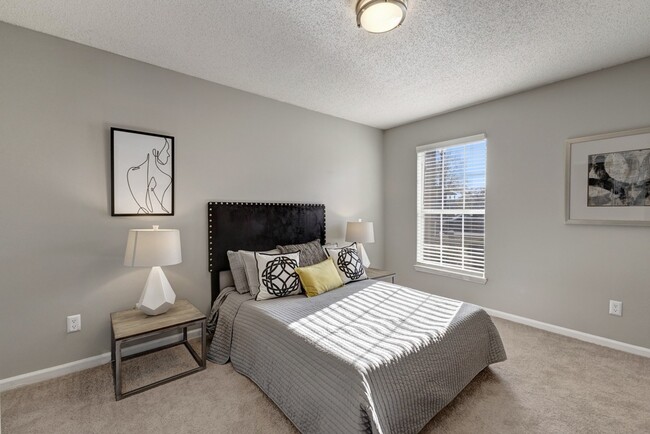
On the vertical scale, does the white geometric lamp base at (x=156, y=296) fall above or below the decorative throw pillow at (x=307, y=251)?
below

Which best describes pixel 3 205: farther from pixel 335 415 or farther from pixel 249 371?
pixel 335 415

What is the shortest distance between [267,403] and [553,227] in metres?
3.10

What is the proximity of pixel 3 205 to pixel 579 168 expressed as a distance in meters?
4.70

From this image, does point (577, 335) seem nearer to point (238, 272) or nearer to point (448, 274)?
point (448, 274)

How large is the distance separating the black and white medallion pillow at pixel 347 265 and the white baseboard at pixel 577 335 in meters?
1.71

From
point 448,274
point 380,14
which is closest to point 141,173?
point 380,14

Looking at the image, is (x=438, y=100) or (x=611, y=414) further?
(x=438, y=100)

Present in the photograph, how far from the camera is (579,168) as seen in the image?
271 centimetres

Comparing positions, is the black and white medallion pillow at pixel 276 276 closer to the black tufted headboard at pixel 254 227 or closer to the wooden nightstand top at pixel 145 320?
the black tufted headboard at pixel 254 227

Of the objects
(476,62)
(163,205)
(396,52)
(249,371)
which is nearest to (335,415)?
(249,371)

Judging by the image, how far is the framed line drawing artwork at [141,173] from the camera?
7.63ft

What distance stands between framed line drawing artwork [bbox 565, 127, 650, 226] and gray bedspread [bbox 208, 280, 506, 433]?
1560 mm

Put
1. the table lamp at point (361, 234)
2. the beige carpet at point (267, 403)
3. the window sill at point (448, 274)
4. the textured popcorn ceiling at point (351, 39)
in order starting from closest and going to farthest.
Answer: the beige carpet at point (267, 403) < the textured popcorn ceiling at point (351, 39) < the window sill at point (448, 274) < the table lamp at point (361, 234)

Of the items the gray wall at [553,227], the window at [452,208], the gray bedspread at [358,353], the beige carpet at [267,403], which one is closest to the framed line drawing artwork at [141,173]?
the gray bedspread at [358,353]
